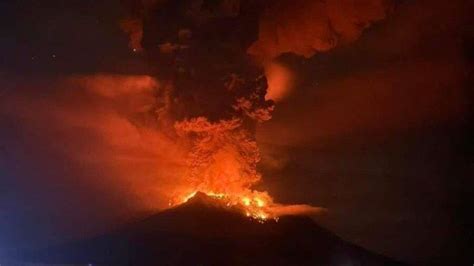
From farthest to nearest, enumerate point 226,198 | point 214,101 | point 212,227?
point 212,227 → point 226,198 → point 214,101

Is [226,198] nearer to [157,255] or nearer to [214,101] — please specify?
[214,101]

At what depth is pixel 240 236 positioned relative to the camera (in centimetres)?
3228

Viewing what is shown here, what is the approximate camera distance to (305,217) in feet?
131

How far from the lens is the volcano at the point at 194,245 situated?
30.5 metres

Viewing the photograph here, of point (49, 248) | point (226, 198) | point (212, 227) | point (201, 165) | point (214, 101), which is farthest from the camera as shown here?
point (49, 248)

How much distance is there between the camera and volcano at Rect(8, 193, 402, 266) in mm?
30469

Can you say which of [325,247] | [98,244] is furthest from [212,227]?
[325,247]

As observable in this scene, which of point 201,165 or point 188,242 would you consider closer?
point 201,165

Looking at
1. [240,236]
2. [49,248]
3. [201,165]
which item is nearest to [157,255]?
[240,236]

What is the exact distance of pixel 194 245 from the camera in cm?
3253

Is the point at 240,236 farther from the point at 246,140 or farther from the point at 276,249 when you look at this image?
the point at 246,140

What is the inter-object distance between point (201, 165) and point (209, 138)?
1.15 metres

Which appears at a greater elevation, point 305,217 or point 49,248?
point 305,217

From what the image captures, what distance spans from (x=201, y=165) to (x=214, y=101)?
2.63 meters
